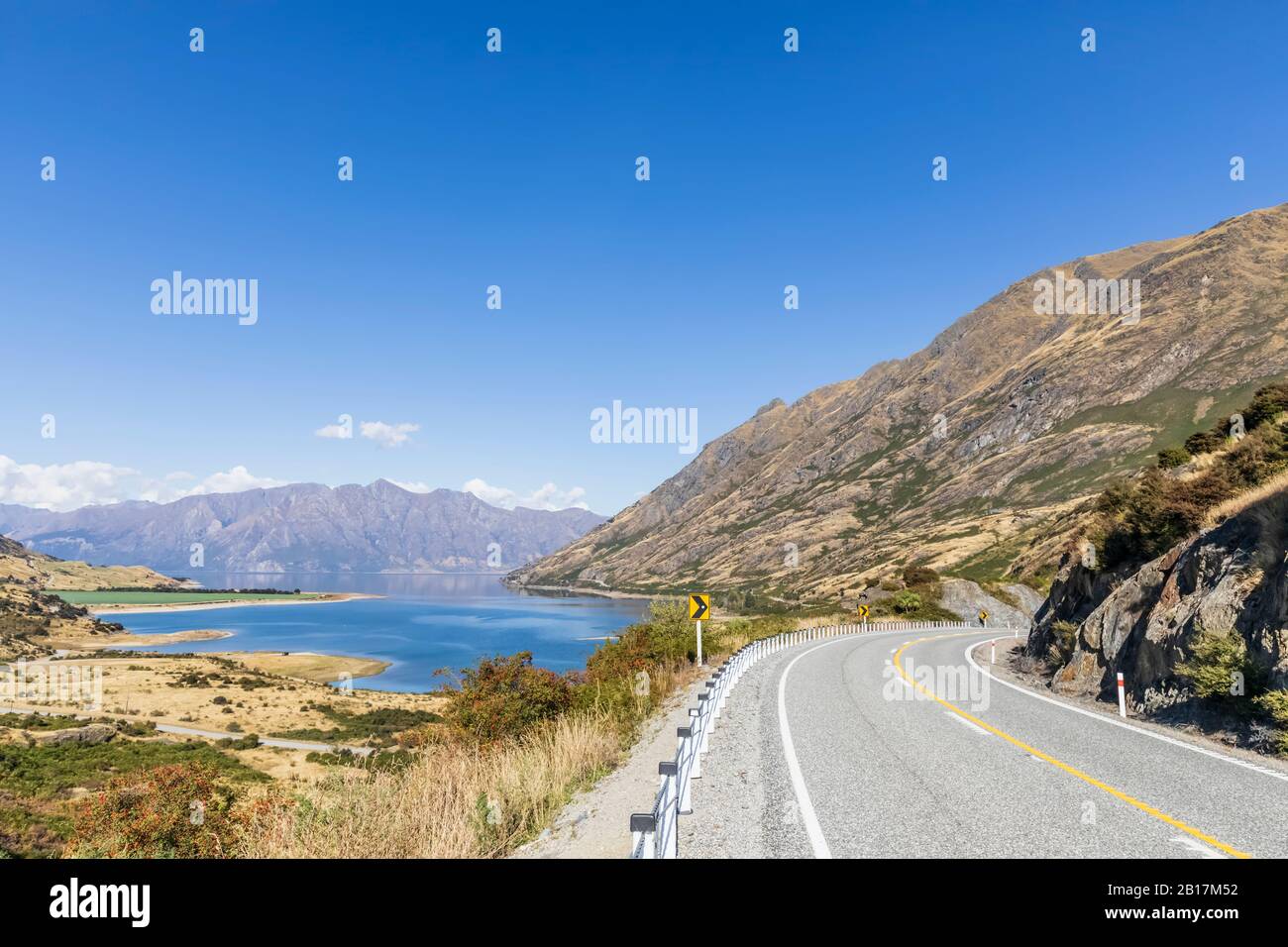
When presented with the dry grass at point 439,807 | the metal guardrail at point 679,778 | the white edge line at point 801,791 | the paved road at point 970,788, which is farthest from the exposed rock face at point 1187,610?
the dry grass at point 439,807

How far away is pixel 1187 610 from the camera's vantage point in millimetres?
13555

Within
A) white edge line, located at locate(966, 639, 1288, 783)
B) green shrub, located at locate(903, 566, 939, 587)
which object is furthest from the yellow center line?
green shrub, located at locate(903, 566, 939, 587)

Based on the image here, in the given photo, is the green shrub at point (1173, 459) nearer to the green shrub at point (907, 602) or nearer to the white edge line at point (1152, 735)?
the white edge line at point (1152, 735)

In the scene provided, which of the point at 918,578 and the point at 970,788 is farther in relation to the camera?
the point at 918,578

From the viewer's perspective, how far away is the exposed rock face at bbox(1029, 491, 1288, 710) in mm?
11430

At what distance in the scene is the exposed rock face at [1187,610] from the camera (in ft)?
37.5

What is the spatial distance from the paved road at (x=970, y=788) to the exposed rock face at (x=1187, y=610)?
1709mm

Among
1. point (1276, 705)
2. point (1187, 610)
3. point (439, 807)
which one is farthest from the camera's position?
point (1187, 610)

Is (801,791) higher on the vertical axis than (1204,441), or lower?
lower

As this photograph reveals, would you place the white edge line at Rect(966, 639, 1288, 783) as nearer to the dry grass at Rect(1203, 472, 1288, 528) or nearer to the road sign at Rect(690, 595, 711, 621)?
the dry grass at Rect(1203, 472, 1288, 528)

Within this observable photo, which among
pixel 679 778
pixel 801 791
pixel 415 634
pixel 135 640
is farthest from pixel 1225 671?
pixel 415 634

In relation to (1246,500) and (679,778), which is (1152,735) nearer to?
(1246,500)

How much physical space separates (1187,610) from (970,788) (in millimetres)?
8709
